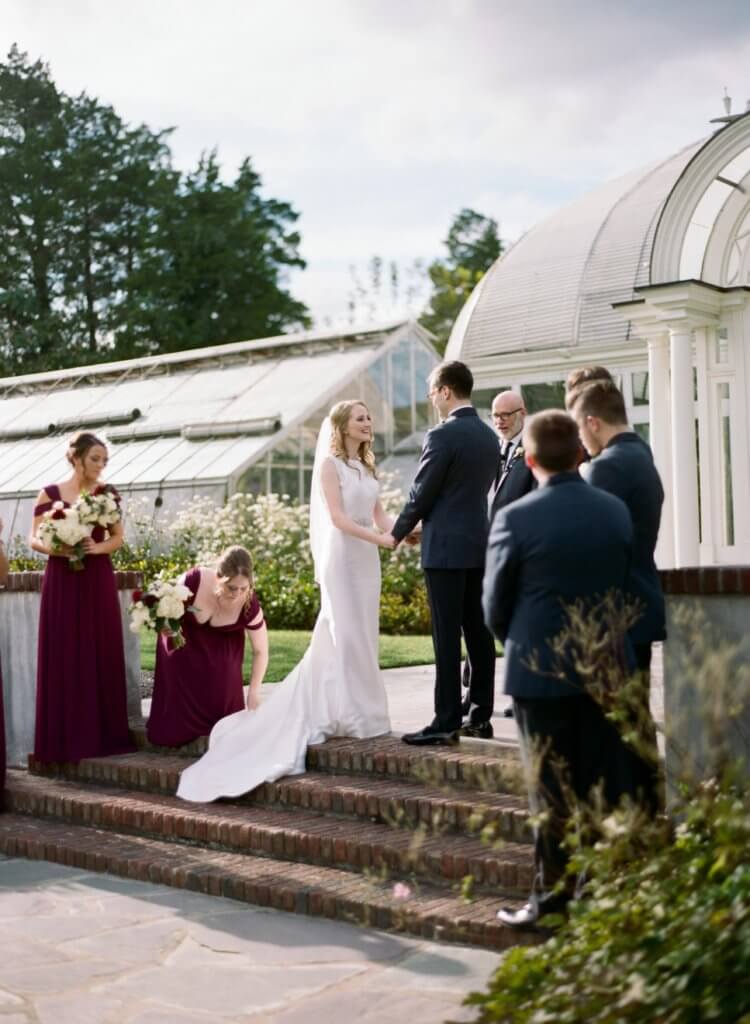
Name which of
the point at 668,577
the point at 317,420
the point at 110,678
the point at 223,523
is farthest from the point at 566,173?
the point at 668,577

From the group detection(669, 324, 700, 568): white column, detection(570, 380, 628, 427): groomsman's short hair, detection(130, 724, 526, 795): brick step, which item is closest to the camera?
detection(570, 380, 628, 427): groomsman's short hair

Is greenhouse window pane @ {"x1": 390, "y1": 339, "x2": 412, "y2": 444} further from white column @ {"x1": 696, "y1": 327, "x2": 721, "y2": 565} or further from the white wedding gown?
the white wedding gown

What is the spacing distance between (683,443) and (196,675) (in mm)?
7199

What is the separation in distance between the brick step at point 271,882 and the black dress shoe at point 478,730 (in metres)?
1.19

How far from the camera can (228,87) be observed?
1197cm

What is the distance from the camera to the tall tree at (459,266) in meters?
47.2

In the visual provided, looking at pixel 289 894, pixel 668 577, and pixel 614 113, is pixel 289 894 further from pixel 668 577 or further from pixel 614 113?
pixel 614 113

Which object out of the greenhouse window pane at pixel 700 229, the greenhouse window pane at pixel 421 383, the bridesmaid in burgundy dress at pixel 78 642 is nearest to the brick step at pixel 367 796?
the bridesmaid in burgundy dress at pixel 78 642

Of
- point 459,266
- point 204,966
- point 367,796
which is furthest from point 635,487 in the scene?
point 459,266

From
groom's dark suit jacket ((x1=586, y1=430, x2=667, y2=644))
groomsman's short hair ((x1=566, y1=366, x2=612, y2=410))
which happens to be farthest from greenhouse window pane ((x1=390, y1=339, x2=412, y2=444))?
groom's dark suit jacket ((x1=586, y1=430, x2=667, y2=644))

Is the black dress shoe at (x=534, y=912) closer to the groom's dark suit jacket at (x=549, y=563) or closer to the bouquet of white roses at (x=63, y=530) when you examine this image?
the groom's dark suit jacket at (x=549, y=563)

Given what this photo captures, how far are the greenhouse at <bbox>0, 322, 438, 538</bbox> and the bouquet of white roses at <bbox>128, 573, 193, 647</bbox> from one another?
1273cm

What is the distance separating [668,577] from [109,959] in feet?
8.65

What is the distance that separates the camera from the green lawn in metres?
11.2
